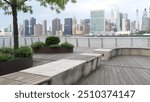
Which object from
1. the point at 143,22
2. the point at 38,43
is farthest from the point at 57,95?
the point at 143,22

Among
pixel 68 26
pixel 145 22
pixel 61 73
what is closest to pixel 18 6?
pixel 61 73

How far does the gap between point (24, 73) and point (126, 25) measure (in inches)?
1152

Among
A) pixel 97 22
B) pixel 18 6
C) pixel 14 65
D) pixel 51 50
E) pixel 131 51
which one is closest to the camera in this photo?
pixel 14 65

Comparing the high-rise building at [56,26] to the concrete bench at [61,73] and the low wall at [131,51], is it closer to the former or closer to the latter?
the low wall at [131,51]

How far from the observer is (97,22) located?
29188 mm

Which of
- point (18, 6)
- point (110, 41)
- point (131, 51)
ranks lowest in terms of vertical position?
point (131, 51)

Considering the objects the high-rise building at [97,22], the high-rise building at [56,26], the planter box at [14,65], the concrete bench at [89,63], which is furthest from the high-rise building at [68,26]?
the planter box at [14,65]

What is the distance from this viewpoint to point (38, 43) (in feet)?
40.3

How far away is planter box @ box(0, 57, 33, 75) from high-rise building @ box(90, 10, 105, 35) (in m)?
21.4

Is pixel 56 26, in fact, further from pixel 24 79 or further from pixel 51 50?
pixel 24 79

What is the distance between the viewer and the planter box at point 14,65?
5727 millimetres

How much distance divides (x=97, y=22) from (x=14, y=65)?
79.5 ft

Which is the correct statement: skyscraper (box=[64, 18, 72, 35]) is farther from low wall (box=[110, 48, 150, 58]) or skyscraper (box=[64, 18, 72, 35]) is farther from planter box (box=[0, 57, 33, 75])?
planter box (box=[0, 57, 33, 75])

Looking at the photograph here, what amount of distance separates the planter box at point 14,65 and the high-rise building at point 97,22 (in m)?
21.4
